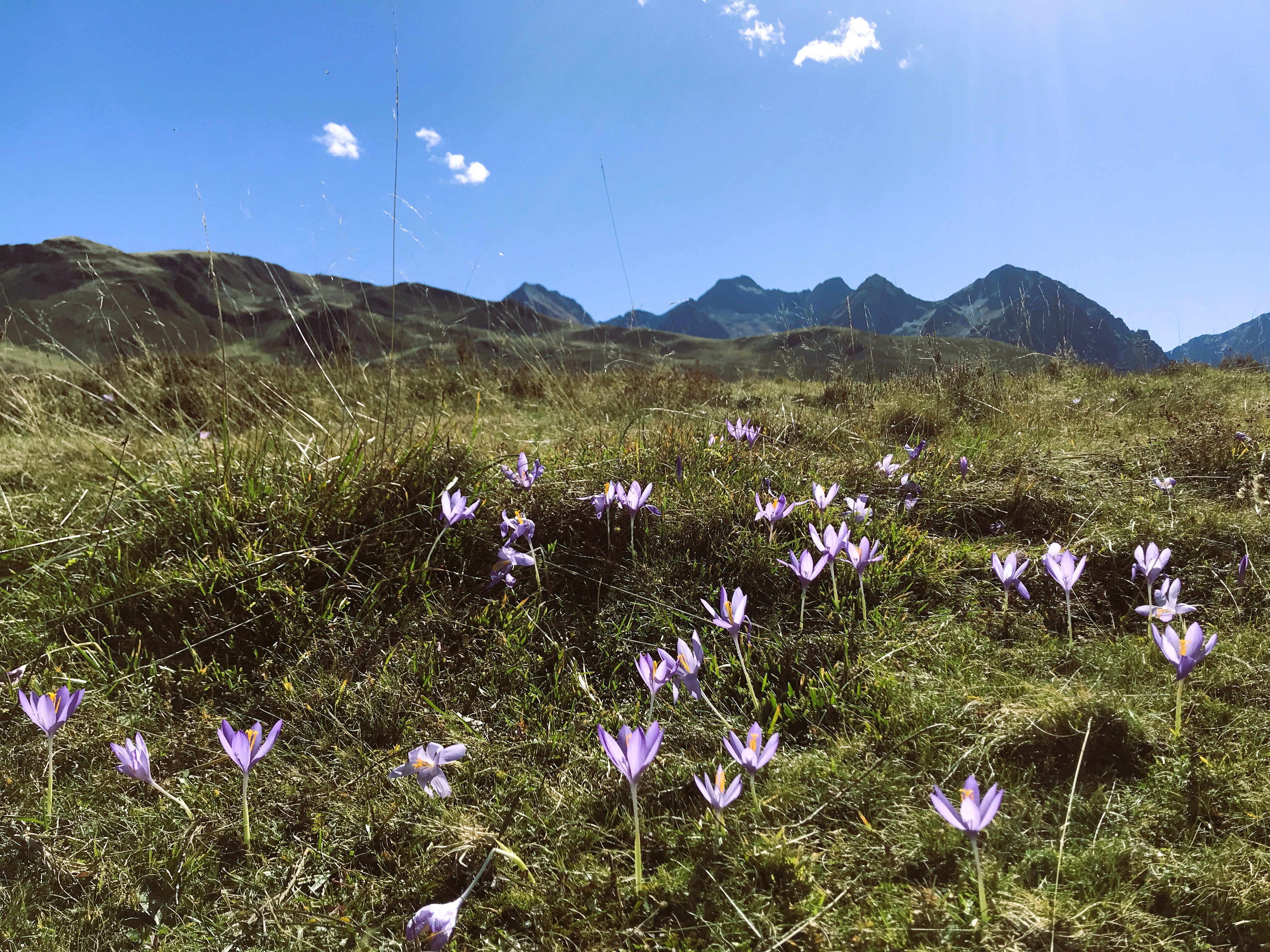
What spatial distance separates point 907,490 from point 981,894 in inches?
78.7

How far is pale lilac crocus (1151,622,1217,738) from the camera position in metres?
1.37

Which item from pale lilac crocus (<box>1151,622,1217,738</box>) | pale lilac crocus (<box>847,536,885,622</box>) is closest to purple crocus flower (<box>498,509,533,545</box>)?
pale lilac crocus (<box>847,536,885,622</box>)

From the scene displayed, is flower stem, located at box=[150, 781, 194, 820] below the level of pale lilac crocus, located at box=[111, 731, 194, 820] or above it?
below

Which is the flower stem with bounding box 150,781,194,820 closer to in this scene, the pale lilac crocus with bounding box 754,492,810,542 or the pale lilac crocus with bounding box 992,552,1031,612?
the pale lilac crocus with bounding box 754,492,810,542

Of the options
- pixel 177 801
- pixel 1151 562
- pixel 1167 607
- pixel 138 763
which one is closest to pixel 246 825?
pixel 177 801

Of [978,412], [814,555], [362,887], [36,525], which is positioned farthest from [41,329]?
[978,412]

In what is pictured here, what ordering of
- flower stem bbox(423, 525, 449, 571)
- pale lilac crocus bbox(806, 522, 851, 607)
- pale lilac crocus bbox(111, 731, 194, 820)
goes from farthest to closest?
flower stem bbox(423, 525, 449, 571) → pale lilac crocus bbox(806, 522, 851, 607) → pale lilac crocus bbox(111, 731, 194, 820)

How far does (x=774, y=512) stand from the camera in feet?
7.29

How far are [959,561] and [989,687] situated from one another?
29.3 inches

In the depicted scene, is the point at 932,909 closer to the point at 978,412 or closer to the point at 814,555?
the point at 814,555

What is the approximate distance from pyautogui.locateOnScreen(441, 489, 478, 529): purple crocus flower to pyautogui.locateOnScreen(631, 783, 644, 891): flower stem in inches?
47.1

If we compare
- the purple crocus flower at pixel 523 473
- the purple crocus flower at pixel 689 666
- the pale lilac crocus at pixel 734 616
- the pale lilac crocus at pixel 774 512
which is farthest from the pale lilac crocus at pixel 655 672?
the purple crocus flower at pixel 523 473

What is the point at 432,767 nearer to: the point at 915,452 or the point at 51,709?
the point at 51,709

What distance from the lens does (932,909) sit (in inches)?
45.0
